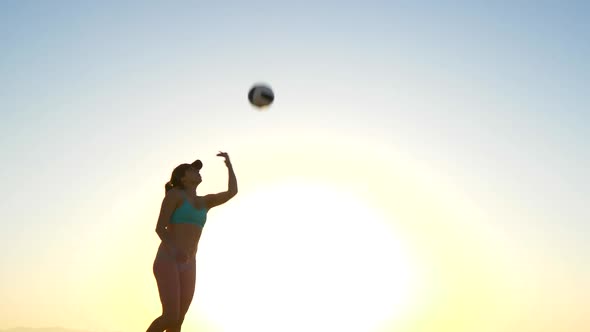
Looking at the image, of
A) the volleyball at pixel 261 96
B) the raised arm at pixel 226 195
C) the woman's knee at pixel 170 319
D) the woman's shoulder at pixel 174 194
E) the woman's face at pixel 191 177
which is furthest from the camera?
the volleyball at pixel 261 96

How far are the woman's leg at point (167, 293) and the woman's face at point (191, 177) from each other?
3.99 ft

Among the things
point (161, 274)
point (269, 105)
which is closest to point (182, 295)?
point (161, 274)

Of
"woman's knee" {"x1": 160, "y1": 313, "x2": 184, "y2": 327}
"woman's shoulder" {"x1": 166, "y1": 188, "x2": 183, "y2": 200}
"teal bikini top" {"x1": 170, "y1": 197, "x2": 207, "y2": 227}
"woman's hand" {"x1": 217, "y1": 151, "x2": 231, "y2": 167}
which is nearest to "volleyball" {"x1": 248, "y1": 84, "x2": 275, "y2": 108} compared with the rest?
"woman's hand" {"x1": 217, "y1": 151, "x2": 231, "y2": 167}

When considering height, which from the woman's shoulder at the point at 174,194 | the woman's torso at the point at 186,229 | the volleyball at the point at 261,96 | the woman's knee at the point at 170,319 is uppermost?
the volleyball at the point at 261,96

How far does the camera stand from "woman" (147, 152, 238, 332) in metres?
12.6

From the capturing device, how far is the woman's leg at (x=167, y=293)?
1256 cm

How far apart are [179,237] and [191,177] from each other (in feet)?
3.04

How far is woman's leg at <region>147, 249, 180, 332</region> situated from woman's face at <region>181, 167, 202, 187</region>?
47.9 inches

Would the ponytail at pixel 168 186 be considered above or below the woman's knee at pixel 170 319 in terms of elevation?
above

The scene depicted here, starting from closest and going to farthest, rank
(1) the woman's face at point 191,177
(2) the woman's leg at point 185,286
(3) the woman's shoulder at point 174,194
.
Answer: (2) the woman's leg at point 185,286, (3) the woman's shoulder at point 174,194, (1) the woman's face at point 191,177

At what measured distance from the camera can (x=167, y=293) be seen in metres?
12.6

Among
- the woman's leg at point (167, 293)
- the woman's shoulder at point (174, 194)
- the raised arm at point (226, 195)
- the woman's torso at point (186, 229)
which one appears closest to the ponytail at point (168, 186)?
the woman's shoulder at point (174, 194)

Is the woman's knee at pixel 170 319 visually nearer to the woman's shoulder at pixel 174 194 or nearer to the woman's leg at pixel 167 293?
the woman's leg at pixel 167 293

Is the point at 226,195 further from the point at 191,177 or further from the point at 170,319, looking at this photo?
the point at 170,319
